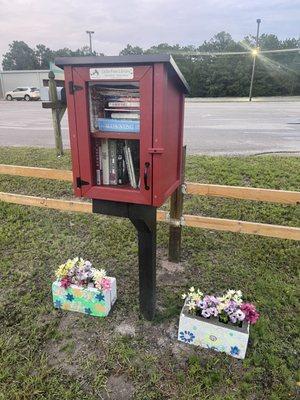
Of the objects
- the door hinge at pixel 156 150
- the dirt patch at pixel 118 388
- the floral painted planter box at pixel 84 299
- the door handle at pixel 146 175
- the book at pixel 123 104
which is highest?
the book at pixel 123 104

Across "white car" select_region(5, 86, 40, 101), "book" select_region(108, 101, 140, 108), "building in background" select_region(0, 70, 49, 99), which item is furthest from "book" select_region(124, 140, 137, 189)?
"building in background" select_region(0, 70, 49, 99)

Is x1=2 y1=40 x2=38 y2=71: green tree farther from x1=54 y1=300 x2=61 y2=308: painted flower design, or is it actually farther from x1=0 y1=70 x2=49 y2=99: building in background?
x1=54 y1=300 x2=61 y2=308: painted flower design

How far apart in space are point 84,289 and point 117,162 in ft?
3.98

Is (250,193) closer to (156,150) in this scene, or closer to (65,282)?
(156,150)

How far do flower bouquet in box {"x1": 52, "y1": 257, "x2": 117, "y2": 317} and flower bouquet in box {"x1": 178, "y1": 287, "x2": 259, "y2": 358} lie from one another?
706 millimetres

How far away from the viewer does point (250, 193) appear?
130 inches

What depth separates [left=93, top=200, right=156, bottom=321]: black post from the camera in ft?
7.86

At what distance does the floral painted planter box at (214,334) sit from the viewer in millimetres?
2416

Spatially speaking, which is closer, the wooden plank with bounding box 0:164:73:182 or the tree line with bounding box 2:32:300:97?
the wooden plank with bounding box 0:164:73:182

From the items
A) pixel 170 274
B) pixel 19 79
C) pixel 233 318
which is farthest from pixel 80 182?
pixel 19 79

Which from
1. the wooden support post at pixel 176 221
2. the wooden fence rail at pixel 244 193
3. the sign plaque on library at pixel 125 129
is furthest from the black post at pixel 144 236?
the wooden fence rail at pixel 244 193

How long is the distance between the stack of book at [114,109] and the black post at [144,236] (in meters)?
0.57

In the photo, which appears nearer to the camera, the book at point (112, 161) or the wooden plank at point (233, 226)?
the book at point (112, 161)

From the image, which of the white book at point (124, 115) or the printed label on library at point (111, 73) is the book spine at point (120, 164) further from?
the printed label on library at point (111, 73)
